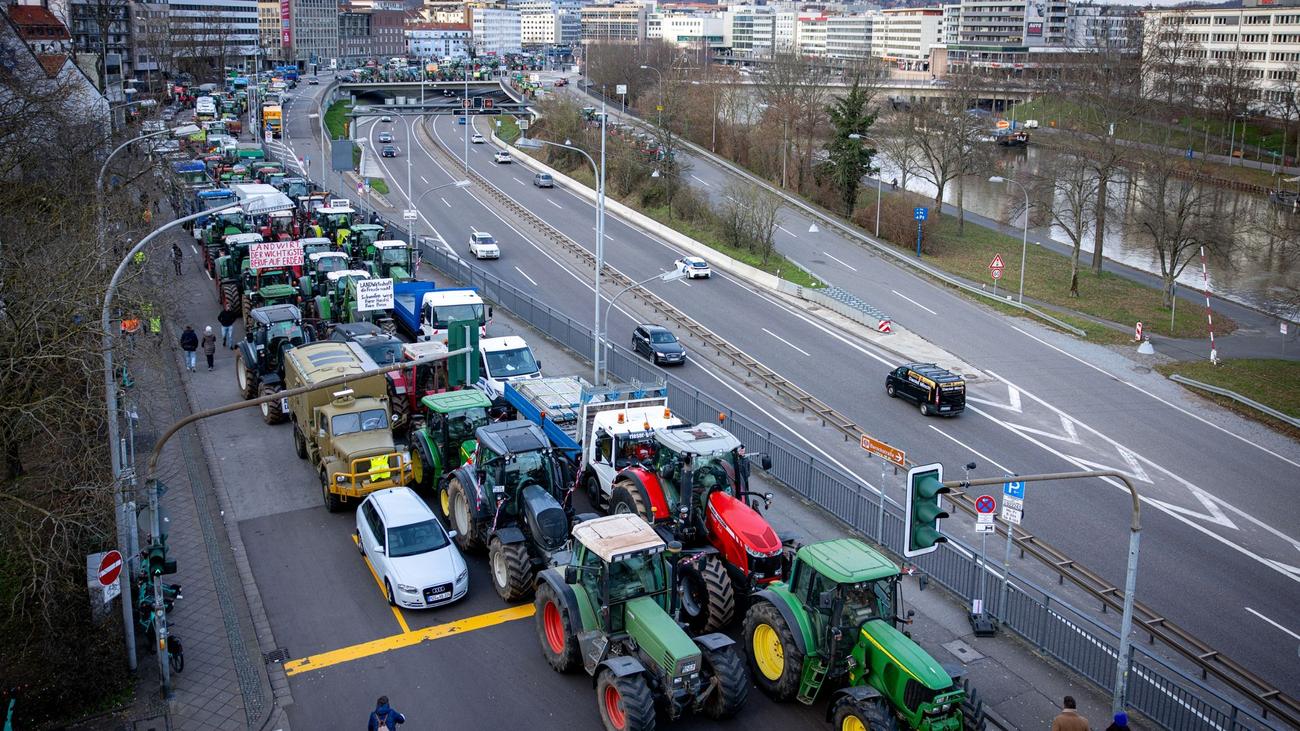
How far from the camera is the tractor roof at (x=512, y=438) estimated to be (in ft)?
63.5

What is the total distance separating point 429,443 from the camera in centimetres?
2309

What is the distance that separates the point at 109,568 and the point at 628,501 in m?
8.74

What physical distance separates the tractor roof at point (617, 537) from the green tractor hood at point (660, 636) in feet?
2.56

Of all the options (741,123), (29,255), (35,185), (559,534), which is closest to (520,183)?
(741,123)

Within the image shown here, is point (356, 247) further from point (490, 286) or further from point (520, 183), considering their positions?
point (520, 183)

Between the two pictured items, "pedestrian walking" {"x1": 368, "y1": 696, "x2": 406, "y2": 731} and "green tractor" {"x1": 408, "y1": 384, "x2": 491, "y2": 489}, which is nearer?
"pedestrian walking" {"x1": 368, "y1": 696, "x2": 406, "y2": 731}

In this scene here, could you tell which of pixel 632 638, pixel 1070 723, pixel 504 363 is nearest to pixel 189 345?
pixel 504 363

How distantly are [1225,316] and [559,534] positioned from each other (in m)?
40.5

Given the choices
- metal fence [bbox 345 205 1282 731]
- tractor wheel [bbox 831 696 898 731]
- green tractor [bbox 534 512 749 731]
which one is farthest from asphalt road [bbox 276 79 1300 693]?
green tractor [bbox 534 512 749 731]

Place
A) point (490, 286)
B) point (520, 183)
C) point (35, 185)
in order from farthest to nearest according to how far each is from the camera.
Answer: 1. point (520, 183)
2. point (490, 286)
3. point (35, 185)

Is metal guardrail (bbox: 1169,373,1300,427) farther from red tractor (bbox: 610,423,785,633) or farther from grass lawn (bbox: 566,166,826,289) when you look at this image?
red tractor (bbox: 610,423,785,633)

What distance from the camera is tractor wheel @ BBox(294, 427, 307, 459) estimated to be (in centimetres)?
2532

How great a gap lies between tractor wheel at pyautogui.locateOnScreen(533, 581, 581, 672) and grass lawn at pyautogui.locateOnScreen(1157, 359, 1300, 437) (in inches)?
1031

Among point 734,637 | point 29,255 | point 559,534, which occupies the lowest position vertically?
point 734,637
